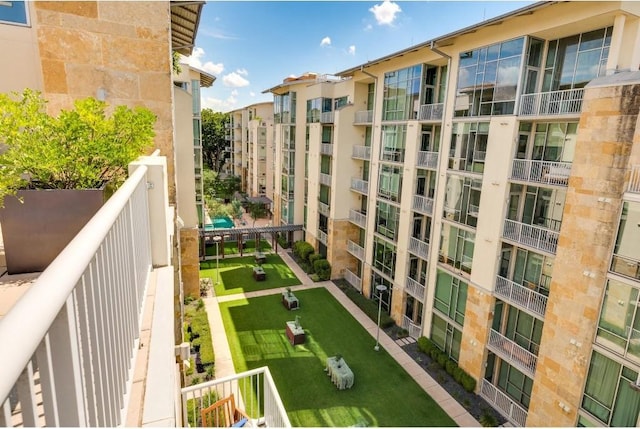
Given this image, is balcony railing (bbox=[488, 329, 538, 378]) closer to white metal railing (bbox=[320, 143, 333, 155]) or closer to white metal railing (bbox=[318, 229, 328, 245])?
white metal railing (bbox=[318, 229, 328, 245])

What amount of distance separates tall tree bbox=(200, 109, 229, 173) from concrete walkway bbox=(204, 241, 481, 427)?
40.6m

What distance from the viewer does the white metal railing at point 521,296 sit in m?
13.6

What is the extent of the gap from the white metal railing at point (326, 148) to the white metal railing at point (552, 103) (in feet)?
50.5

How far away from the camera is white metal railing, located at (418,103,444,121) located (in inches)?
695

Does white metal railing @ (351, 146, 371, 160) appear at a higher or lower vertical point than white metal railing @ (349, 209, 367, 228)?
higher

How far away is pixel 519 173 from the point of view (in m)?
13.8

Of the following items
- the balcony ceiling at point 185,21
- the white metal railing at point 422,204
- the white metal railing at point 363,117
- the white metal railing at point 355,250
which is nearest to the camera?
the balcony ceiling at point 185,21

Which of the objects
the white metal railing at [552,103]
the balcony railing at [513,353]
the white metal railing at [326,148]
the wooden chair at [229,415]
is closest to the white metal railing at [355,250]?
the white metal railing at [326,148]

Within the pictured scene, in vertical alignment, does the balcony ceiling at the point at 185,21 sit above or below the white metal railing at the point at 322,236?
above

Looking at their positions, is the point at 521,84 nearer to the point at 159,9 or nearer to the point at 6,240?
the point at 159,9

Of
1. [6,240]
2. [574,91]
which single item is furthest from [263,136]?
[6,240]

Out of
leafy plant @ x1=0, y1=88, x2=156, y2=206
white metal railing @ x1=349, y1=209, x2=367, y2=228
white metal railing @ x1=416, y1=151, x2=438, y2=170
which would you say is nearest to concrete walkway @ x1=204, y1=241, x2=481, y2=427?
white metal railing @ x1=349, y1=209, x2=367, y2=228

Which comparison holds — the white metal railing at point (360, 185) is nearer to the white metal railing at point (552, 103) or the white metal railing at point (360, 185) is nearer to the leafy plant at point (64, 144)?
the white metal railing at point (552, 103)

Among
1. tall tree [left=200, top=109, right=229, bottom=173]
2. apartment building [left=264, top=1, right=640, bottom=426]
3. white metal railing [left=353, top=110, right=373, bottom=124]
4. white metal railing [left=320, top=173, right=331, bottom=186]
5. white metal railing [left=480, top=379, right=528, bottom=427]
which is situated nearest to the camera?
apartment building [left=264, top=1, right=640, bottom=426]
